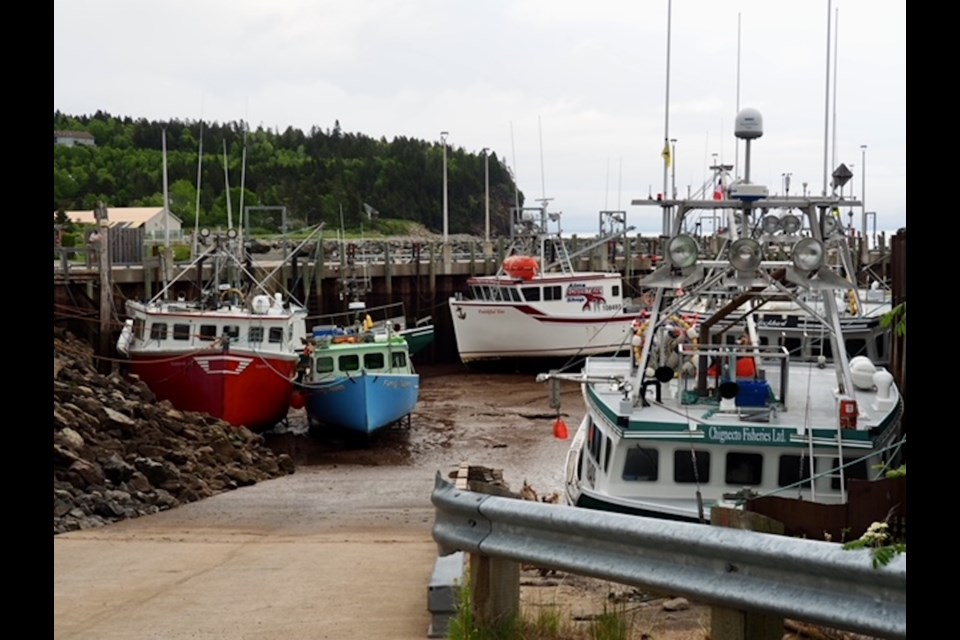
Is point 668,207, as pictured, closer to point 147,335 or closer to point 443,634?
point 443,634

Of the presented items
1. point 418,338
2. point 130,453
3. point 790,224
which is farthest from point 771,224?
point 418,338

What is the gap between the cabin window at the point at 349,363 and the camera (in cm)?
2791

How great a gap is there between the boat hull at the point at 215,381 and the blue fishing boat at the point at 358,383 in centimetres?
A: 128

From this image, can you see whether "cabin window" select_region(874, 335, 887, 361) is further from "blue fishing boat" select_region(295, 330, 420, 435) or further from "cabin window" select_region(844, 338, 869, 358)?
"blue fishing boat" select_region(295, 330, 420, 435)

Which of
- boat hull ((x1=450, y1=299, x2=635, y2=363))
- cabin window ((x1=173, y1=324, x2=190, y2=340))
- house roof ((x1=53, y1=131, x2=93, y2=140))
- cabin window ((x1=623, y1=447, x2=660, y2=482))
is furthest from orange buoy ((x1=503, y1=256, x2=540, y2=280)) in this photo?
house roof ((x1=53, y1=131, x2=93, y2=140))

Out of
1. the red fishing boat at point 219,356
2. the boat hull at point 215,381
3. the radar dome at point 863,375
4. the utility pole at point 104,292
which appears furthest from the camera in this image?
the utility pole at point 104,292

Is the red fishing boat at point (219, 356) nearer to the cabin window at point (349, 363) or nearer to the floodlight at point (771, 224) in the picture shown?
the cabin window at point (349, 363)

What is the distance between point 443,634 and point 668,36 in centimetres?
977

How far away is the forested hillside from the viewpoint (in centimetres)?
8488

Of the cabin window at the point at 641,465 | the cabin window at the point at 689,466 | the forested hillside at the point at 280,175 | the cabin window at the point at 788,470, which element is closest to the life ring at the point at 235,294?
the cabin window at the point at 641,465

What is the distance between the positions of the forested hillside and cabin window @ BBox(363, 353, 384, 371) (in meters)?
49.6

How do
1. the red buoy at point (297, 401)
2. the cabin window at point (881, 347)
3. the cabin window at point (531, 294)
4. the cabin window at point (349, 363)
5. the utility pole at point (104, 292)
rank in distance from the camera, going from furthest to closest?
1. the cabin window at point (531, 294)
2. the utility pole at point (104, 292)
3. the red buoy at point (297, 401)
4. the cabin window at point (349, 363)
5. the cabin window at point (881, 347)

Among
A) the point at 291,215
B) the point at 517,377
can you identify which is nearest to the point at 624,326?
the point at 517,377

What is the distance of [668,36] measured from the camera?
13.9 meters
